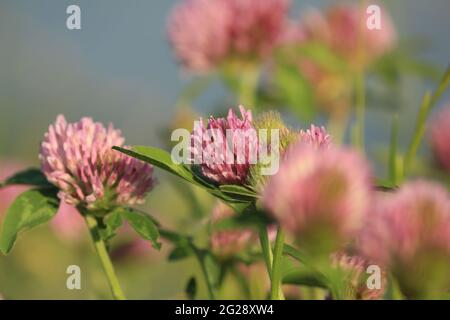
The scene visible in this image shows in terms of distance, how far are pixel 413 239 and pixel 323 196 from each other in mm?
53

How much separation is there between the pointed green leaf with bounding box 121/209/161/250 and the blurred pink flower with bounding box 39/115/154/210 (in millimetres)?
13

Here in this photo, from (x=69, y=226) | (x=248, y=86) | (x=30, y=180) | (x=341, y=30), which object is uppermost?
(x=341, y=30)

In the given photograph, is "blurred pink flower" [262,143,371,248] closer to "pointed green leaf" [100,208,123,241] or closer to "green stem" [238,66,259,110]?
"pointed green leaf" [100,208,123,241]

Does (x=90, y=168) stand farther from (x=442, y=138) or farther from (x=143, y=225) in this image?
(x=442, y=138)

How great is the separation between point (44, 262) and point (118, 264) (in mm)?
387

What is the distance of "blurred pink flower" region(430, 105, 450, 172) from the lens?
1.45m

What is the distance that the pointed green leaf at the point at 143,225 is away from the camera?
0.73m

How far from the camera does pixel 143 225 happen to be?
0.75m

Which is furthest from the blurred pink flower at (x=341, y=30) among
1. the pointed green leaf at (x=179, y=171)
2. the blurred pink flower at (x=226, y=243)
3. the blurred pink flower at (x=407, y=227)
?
the blurred pink flower at (x=407, y=227)

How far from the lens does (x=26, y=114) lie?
2377 mm

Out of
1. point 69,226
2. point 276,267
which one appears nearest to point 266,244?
point 276,267
